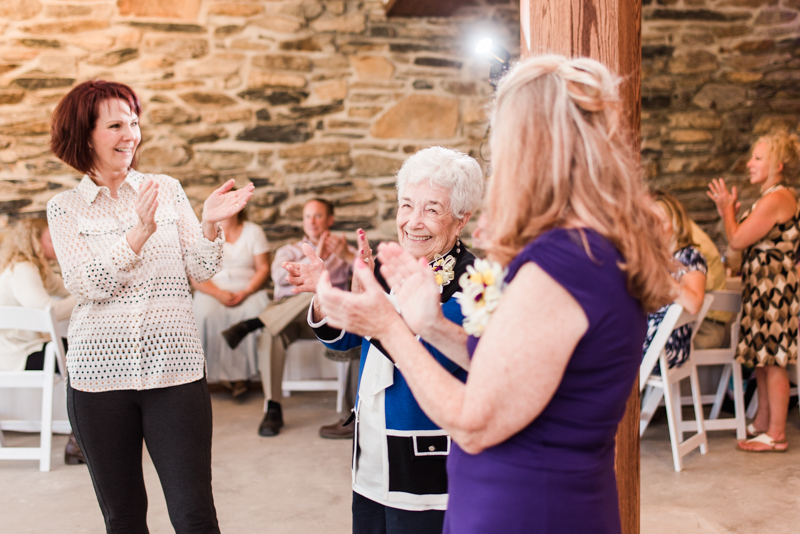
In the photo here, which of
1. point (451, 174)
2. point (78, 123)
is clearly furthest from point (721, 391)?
point (78, 123)

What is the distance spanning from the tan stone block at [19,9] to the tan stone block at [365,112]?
90.9 inches

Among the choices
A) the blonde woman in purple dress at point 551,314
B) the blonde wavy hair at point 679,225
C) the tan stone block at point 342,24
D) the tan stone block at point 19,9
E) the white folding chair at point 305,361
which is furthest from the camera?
the tan stone block at point 342,24

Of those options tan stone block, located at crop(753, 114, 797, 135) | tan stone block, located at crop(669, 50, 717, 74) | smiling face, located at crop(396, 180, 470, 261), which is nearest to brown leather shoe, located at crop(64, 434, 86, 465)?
smiling face, located at crop(396, 180, 470, 261)

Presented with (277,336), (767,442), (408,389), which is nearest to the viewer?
(408,389)

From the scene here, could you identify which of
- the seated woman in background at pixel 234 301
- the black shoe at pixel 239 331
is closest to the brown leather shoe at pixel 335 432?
the black shoe at pixel 239 331

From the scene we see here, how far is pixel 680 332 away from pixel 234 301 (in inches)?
110

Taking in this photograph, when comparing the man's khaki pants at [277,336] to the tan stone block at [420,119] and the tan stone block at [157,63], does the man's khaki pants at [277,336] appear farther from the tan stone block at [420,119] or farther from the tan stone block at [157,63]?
the tan stone block at [157,63]

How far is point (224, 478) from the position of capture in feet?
10.6

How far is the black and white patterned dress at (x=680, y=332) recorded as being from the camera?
3414 mm

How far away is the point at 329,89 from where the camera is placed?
5098mm

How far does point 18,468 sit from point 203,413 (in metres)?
2.28

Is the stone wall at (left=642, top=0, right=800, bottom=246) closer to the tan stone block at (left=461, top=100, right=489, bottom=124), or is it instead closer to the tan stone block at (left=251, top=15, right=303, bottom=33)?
the tan stone block at (left=461, top=100, right=489, bottom=124)

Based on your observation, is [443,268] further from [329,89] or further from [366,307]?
[329,89]

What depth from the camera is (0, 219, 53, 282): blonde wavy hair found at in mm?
3545
